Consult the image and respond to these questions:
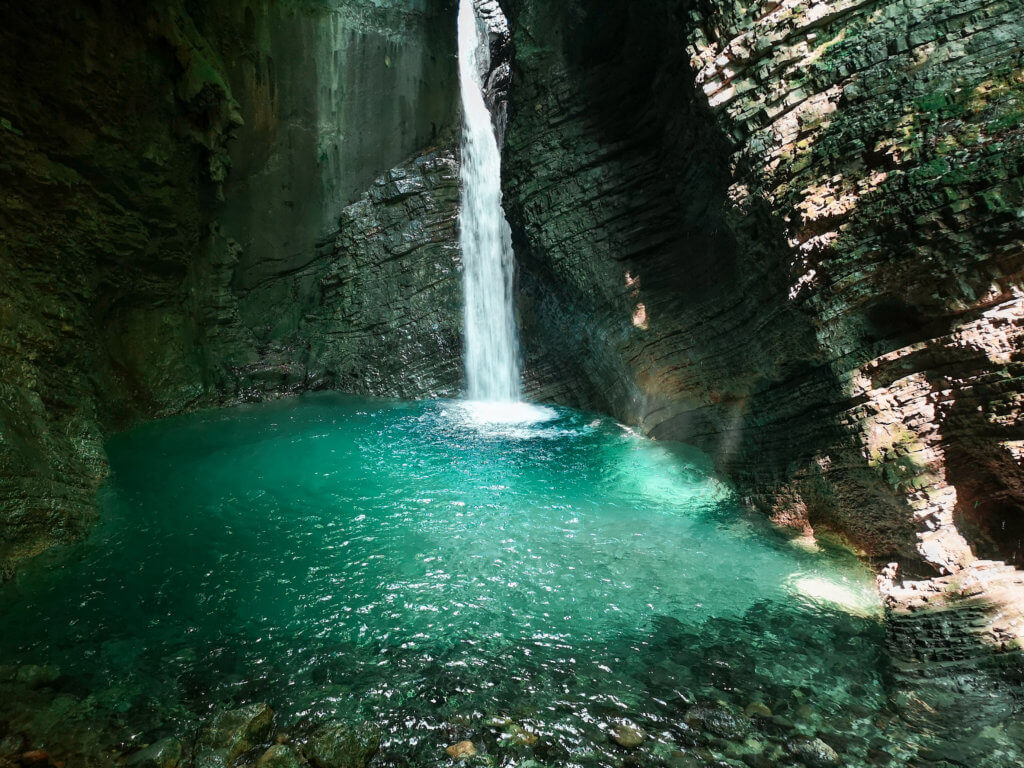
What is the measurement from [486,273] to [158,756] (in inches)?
435

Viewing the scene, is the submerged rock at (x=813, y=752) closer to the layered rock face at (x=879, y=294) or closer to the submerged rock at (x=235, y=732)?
the layered rock face at (x=879, y=294)

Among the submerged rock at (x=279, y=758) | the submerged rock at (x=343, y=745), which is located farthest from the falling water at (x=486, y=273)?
the submerged rock at (x=279, y=758)

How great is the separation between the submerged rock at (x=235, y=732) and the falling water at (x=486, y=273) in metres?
9.26

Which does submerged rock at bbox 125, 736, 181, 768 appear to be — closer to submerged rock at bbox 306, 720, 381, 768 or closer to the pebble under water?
the pebble under water

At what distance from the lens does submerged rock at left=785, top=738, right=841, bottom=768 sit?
2.78 metres

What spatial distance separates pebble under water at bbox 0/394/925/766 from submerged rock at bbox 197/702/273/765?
127 millimetres

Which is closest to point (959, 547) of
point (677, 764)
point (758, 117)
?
point (677, 764)

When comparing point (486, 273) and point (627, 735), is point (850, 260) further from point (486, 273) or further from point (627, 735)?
point (486, 273)

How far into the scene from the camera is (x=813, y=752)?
2854 mm

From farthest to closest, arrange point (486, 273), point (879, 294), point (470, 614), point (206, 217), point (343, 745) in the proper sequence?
1. point (486, 273)
2. point (206, 217)
3. point (879, 294)
4. point (470, 614)
5. point (343, 745)

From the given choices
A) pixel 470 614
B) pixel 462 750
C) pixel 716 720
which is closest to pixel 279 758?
pixel 462 750

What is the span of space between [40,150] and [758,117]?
28.7 ft

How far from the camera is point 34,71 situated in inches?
264

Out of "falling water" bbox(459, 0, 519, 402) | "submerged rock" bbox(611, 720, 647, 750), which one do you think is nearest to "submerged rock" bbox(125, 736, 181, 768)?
"submerged rock" bbox(611, 720, 647, 750)
